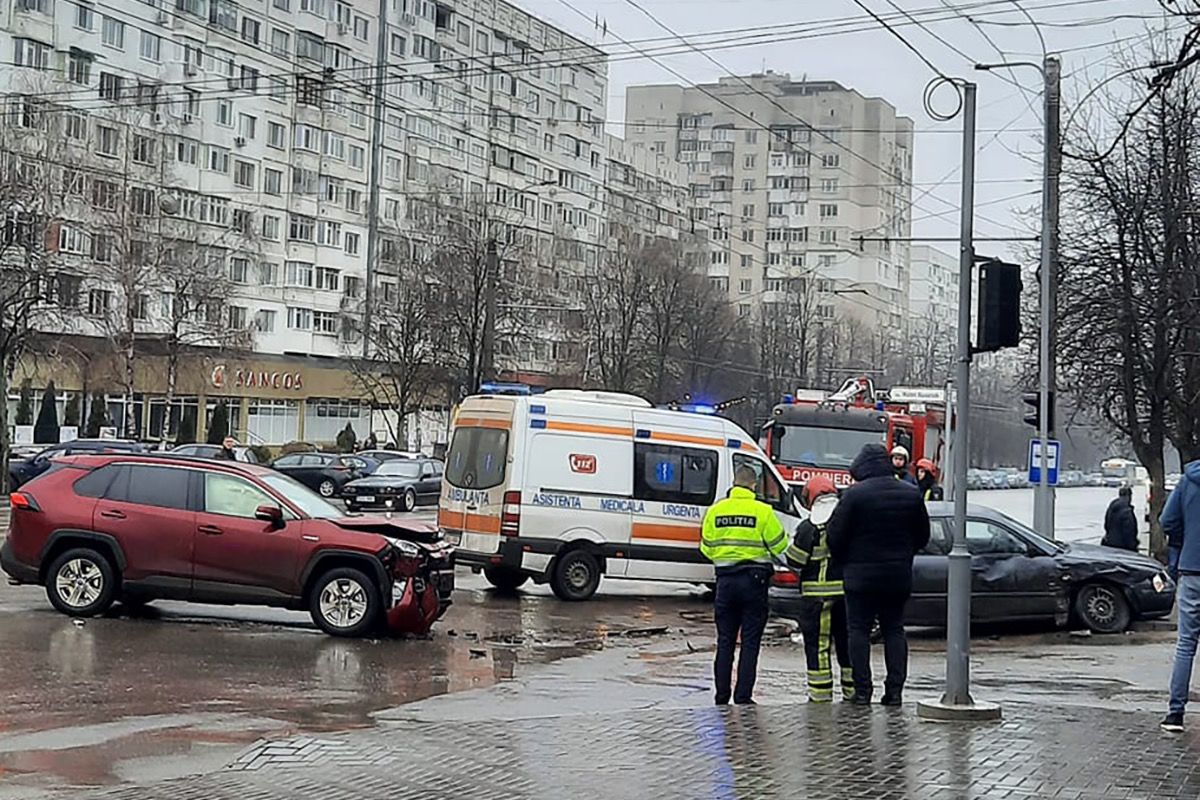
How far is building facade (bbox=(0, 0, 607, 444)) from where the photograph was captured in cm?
5659

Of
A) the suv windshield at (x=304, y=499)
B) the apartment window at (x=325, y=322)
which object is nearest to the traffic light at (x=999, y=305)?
the suv windshield at (x=304, y=499)

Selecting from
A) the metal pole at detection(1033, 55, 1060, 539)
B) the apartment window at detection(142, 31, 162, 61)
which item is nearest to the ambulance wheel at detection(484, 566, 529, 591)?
the metal pole at detection(1033, 55, 1060, 539)

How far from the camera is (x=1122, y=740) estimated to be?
31.8ft

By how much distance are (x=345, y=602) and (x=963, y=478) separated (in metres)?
6.96

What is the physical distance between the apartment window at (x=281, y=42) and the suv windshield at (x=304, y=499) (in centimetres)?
6587

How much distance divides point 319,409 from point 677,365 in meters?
19.8

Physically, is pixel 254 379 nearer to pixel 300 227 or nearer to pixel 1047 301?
pixel 300 227

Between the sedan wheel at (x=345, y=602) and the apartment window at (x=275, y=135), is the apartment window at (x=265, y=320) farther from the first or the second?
the sedan wheel at (x=345, y=602)

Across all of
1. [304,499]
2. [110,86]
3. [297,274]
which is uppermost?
[110,86]

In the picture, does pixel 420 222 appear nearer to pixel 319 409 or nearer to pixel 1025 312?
pixel 319 409

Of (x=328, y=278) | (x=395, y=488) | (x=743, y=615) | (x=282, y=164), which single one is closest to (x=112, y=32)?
(x=282, y=164)

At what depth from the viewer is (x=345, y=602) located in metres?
15.9

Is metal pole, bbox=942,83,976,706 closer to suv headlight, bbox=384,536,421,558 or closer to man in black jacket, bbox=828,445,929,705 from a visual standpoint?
man in black jacket, bbox=828,445,929,705

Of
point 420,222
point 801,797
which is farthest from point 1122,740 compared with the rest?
point 420,222
